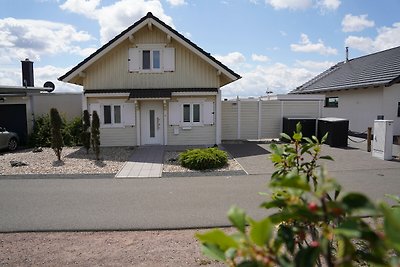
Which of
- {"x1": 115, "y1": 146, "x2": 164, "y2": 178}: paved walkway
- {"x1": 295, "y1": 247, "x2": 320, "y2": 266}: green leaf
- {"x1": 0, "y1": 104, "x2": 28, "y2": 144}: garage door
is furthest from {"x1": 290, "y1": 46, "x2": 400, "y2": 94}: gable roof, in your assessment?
{"x1": 0, "y1": 104, "x2": 28, "y2": 144}: garage door

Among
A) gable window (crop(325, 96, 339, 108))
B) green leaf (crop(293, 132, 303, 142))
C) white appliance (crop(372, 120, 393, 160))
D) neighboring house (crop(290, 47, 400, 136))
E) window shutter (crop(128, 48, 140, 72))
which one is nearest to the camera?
green leaf (crop(293, 132, 303, 142))

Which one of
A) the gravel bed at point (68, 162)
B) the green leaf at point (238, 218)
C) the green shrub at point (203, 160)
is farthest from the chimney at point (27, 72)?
the green leaf at point (238, 218)

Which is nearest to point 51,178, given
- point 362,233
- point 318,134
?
point 362,233

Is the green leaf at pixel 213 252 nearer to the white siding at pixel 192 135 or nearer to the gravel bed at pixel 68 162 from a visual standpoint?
the gravel bed at pixel 68 162

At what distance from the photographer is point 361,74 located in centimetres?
2292

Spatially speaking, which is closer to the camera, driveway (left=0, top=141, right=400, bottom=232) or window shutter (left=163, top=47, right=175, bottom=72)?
driveway (left=0, top=141, right=400, bottom=232)

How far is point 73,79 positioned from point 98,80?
1511 millimetres

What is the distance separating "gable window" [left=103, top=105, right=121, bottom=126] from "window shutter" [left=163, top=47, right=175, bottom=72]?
130 inches

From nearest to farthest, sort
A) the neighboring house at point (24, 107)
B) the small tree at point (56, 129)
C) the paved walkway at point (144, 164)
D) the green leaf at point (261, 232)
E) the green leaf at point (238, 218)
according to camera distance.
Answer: the green leaf at point (261, 232) < the green leaf at point (238, 218) < the paved walkway at point (144, 164) < the small tree at point (56, 129) < the neighboring house at point (24, 107)

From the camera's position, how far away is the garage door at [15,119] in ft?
59.5

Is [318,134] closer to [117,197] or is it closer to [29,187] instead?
[117,197]

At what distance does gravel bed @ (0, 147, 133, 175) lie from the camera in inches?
439

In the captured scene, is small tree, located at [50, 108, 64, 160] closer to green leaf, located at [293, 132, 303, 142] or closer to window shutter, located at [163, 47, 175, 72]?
window shutter, located at [163, 47, 175, 72]

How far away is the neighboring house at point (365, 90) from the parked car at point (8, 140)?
1805cm
